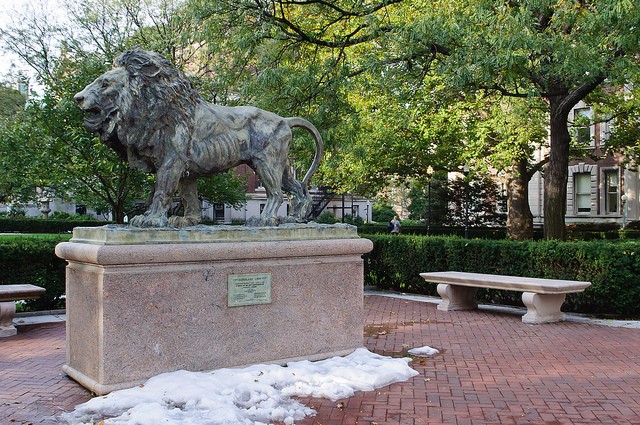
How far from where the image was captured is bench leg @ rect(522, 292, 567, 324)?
33.9 ft

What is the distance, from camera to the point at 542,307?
10359mm

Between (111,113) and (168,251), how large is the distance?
1.55 meters

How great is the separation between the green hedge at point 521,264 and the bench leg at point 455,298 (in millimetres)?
911

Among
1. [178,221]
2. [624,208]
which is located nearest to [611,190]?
[624,208]

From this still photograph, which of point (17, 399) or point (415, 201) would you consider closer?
point (17, 399)

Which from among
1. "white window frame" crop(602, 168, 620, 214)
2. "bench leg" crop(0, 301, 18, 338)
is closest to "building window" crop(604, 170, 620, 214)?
"white window frame" crop(602, 168, 620, 214)

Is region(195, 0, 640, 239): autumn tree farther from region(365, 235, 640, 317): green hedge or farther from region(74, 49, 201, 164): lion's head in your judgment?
region(74, 49, 201, 164): lion's head

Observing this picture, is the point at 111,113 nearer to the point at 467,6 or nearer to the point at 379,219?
the point at 467,6

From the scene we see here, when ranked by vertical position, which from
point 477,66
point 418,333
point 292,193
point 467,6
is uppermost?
point 467,6

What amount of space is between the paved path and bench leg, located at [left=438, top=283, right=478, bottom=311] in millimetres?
1508

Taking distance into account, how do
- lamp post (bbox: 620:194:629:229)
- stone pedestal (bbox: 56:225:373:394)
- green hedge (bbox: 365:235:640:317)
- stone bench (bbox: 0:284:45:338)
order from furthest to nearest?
lamp post (bbox: 620:194:629:229) → green hedge (bbox: 365:235:640:317) → stone bench (bbox: 0:284:45:338) → stone pedestal (bbox: 56:225:373:394)

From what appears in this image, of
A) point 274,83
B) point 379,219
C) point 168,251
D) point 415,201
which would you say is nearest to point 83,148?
point 274,83

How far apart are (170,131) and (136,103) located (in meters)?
0.45

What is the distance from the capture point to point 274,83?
44.8 feet
